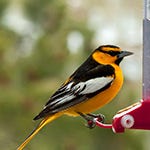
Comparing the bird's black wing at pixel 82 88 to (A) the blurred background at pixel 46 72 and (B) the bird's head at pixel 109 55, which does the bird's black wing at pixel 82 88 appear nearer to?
(B) the bird's head at pixel 109 55

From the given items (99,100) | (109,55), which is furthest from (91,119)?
(109,55)

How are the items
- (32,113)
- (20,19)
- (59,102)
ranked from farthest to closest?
(20,19) → (32,113) → (59,102)

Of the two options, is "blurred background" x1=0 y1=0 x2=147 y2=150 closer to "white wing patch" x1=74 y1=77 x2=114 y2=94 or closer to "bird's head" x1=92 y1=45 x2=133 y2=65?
"bird's head" x1=92 y1=45 x2=133 y2=65

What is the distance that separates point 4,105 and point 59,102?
2.18 m

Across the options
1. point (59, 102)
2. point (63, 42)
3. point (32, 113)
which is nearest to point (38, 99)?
point (32, 113)

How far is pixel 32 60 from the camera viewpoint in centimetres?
463

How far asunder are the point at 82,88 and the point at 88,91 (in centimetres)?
3

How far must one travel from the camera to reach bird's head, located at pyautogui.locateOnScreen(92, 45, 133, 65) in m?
2.57

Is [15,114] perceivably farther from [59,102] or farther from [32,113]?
[59,102]

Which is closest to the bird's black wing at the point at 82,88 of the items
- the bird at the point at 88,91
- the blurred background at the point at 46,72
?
the bird at the point at 88,91

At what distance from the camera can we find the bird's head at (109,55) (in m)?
2.57

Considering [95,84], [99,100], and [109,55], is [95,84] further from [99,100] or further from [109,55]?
[109,55]

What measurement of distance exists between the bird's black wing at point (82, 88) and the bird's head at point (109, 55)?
0.04 meters

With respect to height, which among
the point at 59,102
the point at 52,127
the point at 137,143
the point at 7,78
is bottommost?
the point at 137,143
